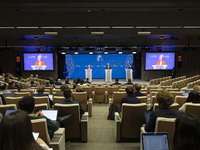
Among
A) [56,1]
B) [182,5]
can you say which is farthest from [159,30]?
[56,1]

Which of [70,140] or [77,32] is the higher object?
[77,32]

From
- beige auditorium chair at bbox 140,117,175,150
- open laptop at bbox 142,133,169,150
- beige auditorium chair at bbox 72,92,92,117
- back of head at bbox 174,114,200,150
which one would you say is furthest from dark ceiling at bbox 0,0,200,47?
back of head at bbox 174,114,200,150

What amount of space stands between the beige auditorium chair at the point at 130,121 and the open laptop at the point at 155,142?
1355mm

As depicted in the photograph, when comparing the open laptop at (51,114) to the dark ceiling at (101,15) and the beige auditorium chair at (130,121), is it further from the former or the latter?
the dark ceiling at (101,15)

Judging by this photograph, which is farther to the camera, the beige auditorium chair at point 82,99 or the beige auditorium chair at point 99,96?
the beige auditorium chair at point 99,96

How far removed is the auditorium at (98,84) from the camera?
73.3 inches

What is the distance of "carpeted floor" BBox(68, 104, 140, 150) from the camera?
Answer: 325 cm

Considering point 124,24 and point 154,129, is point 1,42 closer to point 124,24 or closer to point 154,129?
point 124,24

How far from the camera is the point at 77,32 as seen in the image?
31.5ft

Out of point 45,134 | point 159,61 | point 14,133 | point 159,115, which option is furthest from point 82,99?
point 159,61

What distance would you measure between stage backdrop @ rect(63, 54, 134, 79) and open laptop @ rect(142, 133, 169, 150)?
15322 mm

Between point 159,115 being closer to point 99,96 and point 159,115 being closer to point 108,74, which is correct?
point 99,96

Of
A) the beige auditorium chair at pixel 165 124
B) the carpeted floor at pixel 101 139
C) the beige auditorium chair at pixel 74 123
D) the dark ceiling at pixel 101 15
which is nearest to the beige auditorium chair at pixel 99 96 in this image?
the carpeted floor at pixel 101 139

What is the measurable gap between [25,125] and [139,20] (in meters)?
7.44
